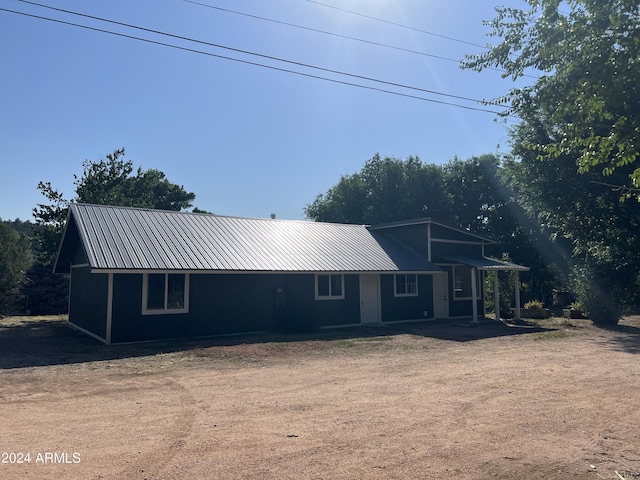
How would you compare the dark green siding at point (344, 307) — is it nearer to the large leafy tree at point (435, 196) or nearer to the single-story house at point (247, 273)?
the single-story house at point (247, 273)

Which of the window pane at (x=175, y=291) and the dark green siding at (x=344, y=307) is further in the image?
the dark green siding at (x=344, y=307)

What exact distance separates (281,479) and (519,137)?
22.3 m

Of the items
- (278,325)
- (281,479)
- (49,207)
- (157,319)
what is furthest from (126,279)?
(49,207)

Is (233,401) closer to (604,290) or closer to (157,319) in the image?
(157,319)

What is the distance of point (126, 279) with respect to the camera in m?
14.3

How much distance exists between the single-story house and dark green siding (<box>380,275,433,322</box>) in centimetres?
4

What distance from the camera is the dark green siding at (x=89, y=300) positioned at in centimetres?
1461

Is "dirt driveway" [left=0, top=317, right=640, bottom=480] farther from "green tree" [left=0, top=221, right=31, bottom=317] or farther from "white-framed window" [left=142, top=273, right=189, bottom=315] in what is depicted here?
"green tree" [left=0, top=221, right=31, bottom=317]

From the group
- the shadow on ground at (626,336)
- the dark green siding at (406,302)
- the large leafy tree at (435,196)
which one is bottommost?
the shadow on ground at (626,336)

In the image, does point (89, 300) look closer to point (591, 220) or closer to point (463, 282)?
point (463, 282)

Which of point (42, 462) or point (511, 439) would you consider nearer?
point (42, 462)

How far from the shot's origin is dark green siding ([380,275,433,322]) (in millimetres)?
20516

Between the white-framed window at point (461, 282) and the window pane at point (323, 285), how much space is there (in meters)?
7.34

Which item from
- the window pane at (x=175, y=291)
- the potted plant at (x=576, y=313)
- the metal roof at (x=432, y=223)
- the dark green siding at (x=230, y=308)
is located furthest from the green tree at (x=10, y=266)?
the potted plant at (x=576, y=313)
